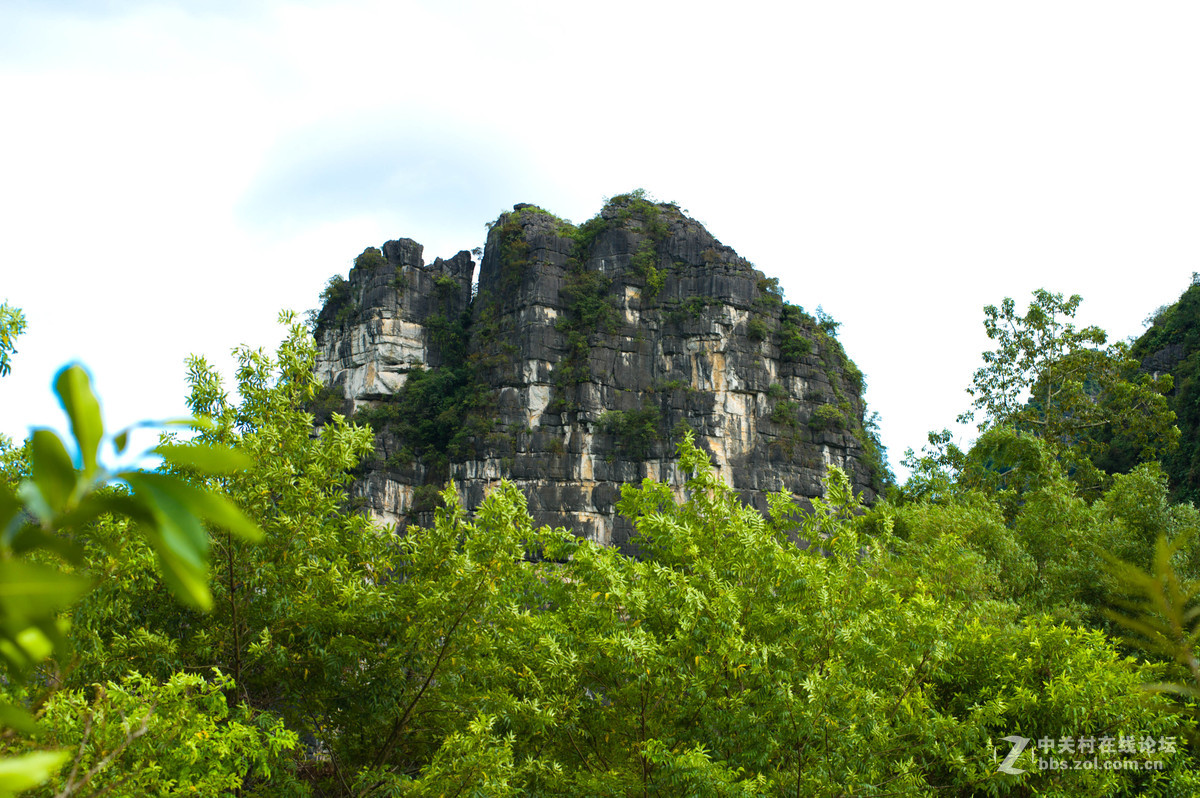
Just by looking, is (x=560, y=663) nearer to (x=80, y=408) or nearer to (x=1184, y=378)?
(x=80, y=408)

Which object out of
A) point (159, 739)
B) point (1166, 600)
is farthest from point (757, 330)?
point (1166, 600)

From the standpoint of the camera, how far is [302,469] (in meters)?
7.76

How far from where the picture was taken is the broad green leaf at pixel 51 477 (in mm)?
639

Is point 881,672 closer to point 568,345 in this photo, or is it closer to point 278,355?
point 278,355

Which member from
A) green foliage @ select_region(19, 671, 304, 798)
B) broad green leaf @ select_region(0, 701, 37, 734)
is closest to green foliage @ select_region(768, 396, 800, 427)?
green foliage @ select_region(19, 671, 304, 798)

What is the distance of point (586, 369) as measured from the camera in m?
42.8

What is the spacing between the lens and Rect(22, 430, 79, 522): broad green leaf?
639 millimetres

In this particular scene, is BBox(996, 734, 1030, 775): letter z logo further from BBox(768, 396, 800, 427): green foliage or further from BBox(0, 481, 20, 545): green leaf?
BBox(768, 396, 800, 427): green foliage

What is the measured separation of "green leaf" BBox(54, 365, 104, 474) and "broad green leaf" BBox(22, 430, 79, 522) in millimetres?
15

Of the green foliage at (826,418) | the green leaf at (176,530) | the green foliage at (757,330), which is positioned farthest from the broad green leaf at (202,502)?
the green foliage at (826,418)

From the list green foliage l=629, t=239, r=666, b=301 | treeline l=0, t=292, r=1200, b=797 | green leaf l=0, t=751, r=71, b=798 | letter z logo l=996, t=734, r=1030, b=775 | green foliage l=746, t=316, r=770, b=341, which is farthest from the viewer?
green foliage l=629, t=239, r=666, b=301

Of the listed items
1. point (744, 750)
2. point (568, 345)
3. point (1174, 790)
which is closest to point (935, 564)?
point (1174, 790)

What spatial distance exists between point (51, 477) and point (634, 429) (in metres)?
41.1

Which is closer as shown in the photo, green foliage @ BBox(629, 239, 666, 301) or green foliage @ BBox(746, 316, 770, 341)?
green foliage @ BBox(746, 316, 770, 341)
